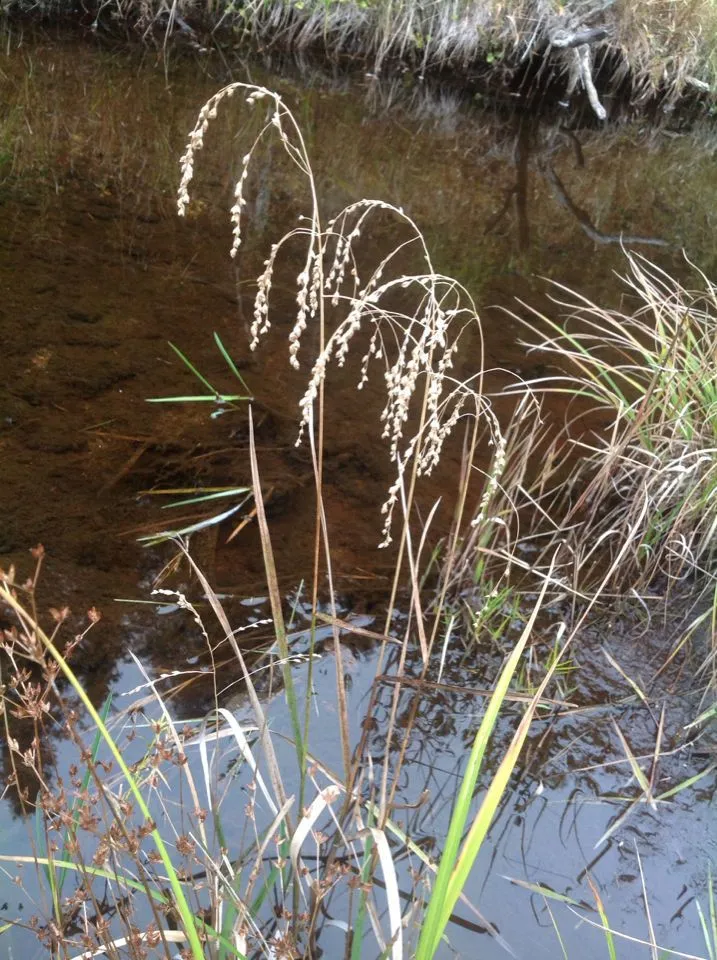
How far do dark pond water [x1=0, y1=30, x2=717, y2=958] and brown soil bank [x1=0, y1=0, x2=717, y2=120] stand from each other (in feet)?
6.49

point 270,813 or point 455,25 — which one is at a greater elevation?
point 455,25

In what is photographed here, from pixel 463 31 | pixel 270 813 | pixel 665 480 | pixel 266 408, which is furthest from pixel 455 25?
pixel 270 813

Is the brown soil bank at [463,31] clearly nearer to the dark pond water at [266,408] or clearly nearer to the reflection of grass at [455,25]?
the reflection of grass at [455,25]

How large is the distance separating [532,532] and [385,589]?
56 cm

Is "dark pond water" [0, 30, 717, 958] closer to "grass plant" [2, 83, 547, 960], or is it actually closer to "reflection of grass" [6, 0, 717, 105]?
"grass plant" [2, 83, 547, 960]

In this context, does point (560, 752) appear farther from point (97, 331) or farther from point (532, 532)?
point (97, 331)

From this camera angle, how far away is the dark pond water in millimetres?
1710

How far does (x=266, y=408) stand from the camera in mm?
3131

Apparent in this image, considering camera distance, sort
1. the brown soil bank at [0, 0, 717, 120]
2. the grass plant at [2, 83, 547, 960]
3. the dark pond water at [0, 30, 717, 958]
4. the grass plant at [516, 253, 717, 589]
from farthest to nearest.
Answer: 1. the brown soil bank at [0, 0, 717, 120]
2. the grass plant at [516, 253, 717, 589]
3. the dark pond water at [0, 30, 717, 958]
4. the grass plant at [2, 83, 547, 960]

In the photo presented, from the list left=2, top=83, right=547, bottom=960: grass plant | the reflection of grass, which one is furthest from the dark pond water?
the reflection of grass

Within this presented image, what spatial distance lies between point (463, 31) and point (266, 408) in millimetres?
7399

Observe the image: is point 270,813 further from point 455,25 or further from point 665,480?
point 455,25

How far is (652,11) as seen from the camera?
8.73 meters

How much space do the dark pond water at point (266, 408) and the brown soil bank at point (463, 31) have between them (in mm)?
1979
